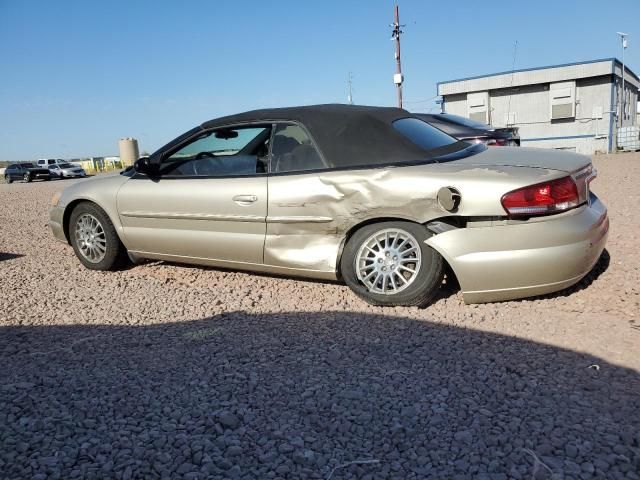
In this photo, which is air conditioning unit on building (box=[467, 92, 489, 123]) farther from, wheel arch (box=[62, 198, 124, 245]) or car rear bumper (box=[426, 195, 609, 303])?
car rear bumper (box=[426, 195, 609, 303])

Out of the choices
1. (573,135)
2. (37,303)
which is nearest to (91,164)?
(573,135)

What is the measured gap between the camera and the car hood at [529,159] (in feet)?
11.8

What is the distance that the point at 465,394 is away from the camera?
2.50 m

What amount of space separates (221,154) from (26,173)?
120 feet

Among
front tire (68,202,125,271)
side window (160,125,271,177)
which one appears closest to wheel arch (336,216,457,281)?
side window (160,125,271,177)

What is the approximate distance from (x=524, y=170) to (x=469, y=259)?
0.71 m

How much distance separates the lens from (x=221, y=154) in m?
4.73

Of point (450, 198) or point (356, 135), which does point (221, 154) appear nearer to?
point (356, 135)

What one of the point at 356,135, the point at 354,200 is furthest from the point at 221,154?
the point at 354,200

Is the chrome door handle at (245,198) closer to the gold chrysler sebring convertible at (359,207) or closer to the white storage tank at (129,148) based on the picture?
the gold chrysler sebring convertible at (359,207)

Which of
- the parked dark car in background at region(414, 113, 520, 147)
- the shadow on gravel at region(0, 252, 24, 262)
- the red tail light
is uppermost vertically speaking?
the parked dark car in background at region(414, 113, 520, 147)

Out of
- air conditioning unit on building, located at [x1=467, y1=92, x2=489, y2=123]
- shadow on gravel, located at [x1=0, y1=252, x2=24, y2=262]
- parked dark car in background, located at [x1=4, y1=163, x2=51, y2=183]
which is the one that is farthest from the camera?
parked dark car in background, located at [x1=4, y1=163, x2=51, y2=183]

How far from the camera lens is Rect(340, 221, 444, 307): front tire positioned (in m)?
3.65

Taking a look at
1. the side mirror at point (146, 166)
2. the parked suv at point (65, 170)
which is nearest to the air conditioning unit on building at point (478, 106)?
the parked suv at point (65, 170)
